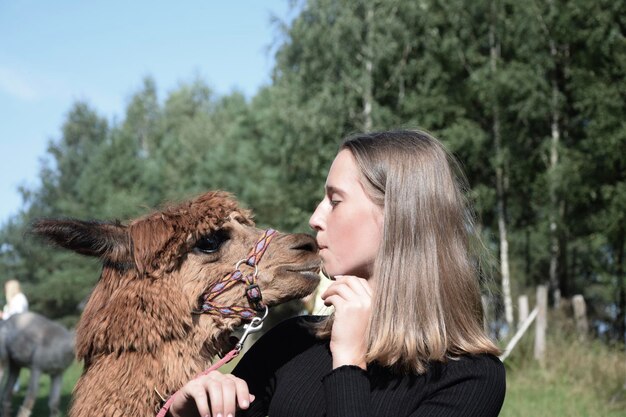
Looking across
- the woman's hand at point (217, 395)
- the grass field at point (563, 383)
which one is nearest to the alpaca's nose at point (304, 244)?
the woman's hand at point (217, 395)

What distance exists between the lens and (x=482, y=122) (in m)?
25.0

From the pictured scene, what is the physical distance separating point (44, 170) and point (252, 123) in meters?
14.0

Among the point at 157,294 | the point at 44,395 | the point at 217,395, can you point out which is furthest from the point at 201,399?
the point at 44,395

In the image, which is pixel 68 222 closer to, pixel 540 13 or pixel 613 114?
pixel 613 114

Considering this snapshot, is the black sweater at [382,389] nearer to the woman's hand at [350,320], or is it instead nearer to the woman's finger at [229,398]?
the woman's hand at [350,320]

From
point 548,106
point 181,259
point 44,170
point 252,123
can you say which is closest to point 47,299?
point 44,170

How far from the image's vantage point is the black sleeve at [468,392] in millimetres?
1961

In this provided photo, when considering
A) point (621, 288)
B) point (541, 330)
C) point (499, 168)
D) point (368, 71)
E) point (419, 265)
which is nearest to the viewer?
point (419, 265)

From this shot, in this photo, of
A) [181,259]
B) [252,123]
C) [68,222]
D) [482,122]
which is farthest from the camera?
[252,123]

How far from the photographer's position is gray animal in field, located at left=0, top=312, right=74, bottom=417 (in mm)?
9383

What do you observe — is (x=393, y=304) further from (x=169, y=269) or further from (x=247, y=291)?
(x=169, y=269)

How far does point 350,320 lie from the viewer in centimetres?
206

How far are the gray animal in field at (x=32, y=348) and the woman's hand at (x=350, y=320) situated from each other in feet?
26.1

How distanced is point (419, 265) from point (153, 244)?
892 mm
